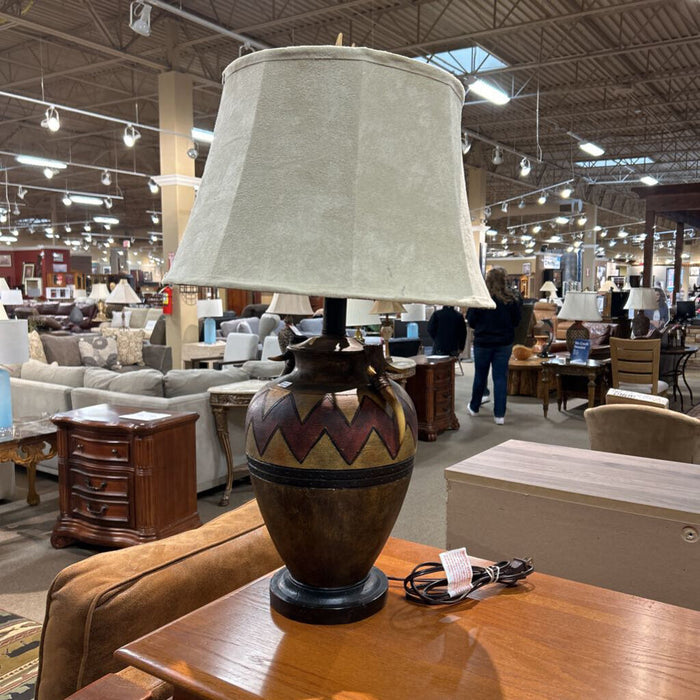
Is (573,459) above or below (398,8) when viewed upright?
below

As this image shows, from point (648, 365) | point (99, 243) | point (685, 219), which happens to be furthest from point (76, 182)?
point (648, 365)

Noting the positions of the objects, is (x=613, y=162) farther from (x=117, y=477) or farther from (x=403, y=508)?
(x=117, y=477)

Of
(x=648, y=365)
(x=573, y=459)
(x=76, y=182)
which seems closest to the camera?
(x=573, y=459)

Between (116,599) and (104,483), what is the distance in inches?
100

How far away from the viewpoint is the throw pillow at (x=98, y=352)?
21.7 feet

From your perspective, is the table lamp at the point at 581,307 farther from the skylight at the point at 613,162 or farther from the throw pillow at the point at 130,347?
the skylight at the point at 613,162

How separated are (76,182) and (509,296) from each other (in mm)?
17870

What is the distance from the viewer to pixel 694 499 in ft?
5.46

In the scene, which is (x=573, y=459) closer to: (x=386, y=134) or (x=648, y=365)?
(x=386, y=134)

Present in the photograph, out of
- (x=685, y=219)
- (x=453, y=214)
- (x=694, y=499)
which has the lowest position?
(x=694, y=499)

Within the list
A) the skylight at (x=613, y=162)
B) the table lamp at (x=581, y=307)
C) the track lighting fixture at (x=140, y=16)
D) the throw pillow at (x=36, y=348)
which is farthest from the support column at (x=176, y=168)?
the skylight at (x=613, y=162)

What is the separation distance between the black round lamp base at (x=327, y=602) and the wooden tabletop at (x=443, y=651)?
1cm

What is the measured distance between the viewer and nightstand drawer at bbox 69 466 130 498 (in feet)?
10.9

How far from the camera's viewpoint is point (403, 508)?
4074mm
